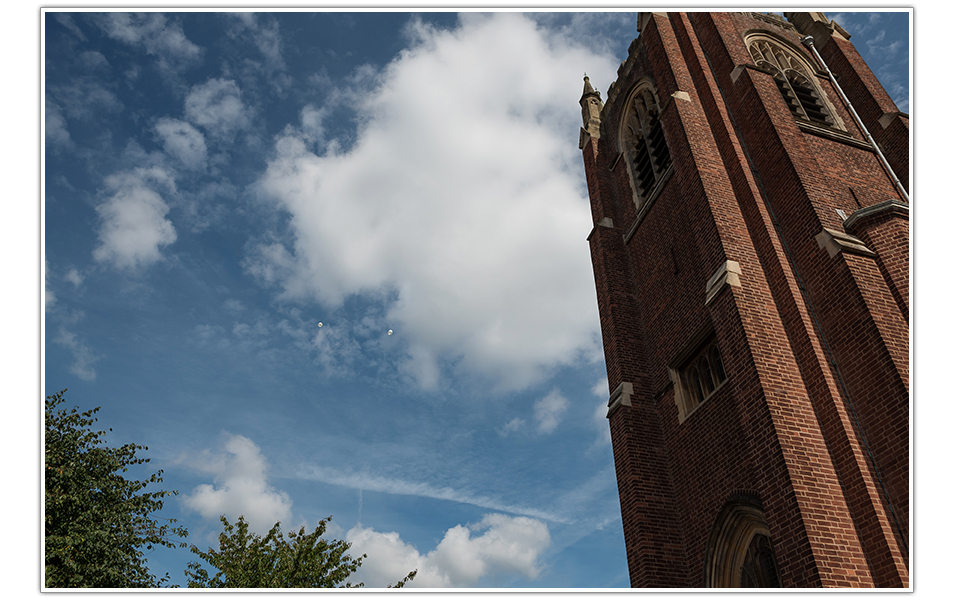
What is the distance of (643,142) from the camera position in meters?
18.3

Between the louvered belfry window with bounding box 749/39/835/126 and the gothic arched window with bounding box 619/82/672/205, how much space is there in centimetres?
317

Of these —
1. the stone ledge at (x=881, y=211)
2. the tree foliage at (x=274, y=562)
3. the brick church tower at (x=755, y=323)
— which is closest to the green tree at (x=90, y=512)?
the tree foliage at (x=274, y=562)

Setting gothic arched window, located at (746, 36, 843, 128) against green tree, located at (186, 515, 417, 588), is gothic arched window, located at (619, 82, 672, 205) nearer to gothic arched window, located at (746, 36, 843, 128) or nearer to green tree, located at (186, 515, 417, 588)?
gothic arched window, located at (746, 36, 843, 128)

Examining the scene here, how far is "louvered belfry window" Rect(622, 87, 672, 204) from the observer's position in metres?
A: 16.7

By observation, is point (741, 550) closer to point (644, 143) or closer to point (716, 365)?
point (716, 365)

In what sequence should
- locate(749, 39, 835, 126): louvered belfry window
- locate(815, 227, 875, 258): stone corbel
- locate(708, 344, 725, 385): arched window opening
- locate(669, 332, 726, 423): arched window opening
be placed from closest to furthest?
locate(815, 227, 875, 258): stone corbel → locate(708, 344, 725, 385): arched window opening → locate(669, 332, 726, 423): arched window opening → locate(749, 39, 835, 126): louvered belfry window

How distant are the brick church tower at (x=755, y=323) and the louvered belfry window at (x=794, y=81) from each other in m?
0.09

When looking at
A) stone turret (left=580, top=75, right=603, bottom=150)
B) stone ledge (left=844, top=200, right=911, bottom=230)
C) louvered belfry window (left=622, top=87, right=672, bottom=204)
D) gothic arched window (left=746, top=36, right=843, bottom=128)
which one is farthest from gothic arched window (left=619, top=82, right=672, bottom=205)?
stone ledge (left=844, top=200, right=911, bottom=230)

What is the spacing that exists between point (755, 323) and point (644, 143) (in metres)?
9.79

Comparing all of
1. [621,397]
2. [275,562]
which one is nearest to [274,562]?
[275,562]

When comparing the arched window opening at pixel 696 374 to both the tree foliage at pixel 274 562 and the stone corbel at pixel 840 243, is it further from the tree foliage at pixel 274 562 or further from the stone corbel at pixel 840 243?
the tree foliage at pixel 274 562

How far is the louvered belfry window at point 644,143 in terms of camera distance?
16719mm

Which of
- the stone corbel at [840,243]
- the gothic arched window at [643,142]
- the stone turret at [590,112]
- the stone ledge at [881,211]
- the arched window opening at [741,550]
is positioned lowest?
the arched window opening at [741,550]
